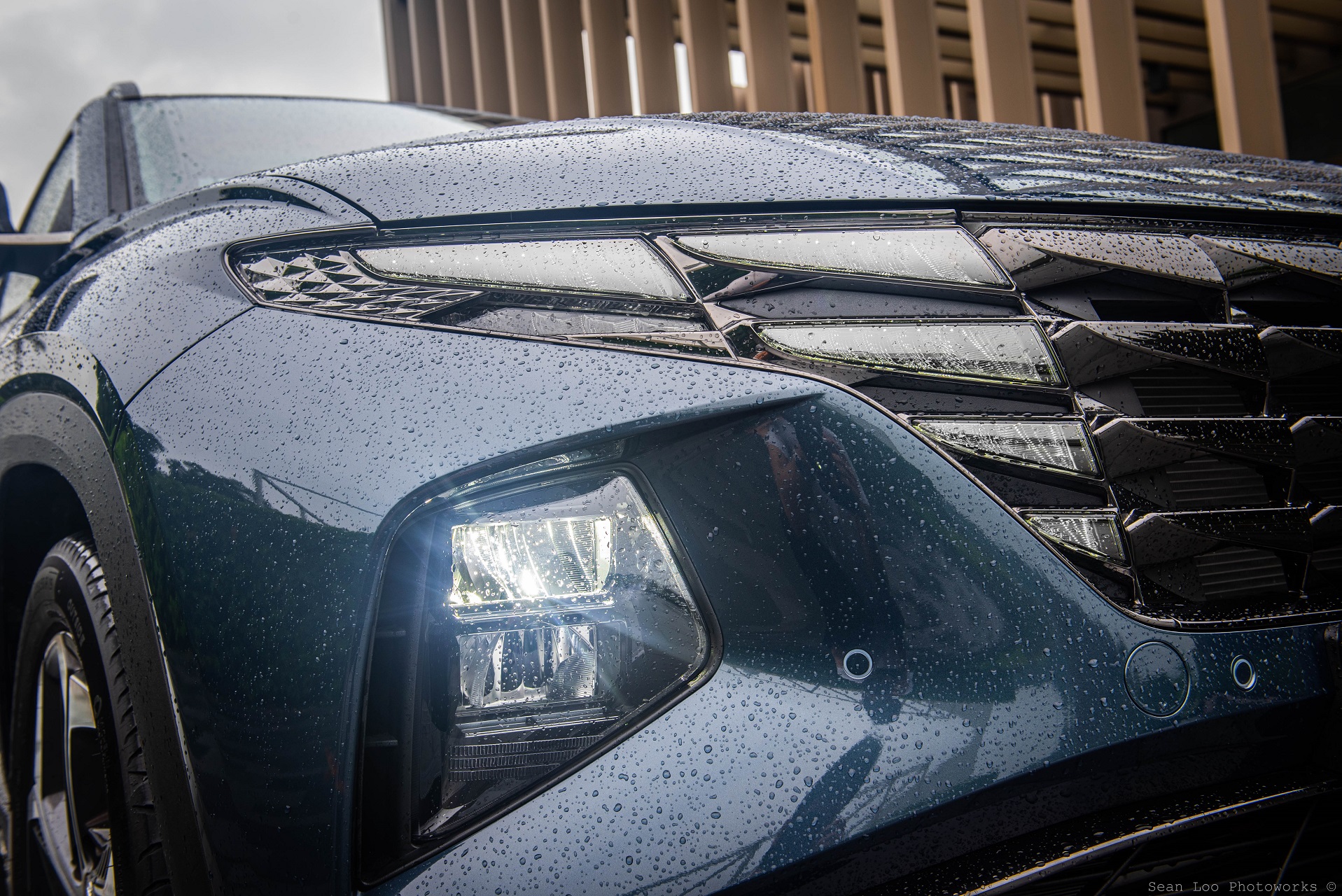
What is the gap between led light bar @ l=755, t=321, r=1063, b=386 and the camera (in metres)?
0.77

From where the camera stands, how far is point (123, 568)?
2.89ft

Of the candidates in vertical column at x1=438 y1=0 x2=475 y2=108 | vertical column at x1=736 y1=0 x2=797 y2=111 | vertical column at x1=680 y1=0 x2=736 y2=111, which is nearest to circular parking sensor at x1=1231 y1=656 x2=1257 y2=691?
vertical column at x1=736 y1=0 x2=797 y2=111

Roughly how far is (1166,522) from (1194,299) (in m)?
0.25

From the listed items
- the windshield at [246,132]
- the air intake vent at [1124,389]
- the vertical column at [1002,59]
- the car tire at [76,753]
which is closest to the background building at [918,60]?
the vertical column at [1002,59]

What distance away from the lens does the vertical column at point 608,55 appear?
22.1 feet

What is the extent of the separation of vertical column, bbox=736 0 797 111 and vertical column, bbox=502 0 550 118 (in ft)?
10.8

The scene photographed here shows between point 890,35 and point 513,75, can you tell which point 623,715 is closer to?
point 890,35

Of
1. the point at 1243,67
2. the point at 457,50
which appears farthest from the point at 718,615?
the point at 457,50

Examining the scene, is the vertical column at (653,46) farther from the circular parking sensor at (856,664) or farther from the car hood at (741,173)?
the circular parking sensor at (856,664)

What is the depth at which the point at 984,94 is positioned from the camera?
384 centimetres

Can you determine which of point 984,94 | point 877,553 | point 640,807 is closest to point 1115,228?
point 877,553

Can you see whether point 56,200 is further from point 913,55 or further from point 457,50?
point 457,50

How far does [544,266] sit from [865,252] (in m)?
0.31

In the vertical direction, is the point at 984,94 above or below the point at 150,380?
above
